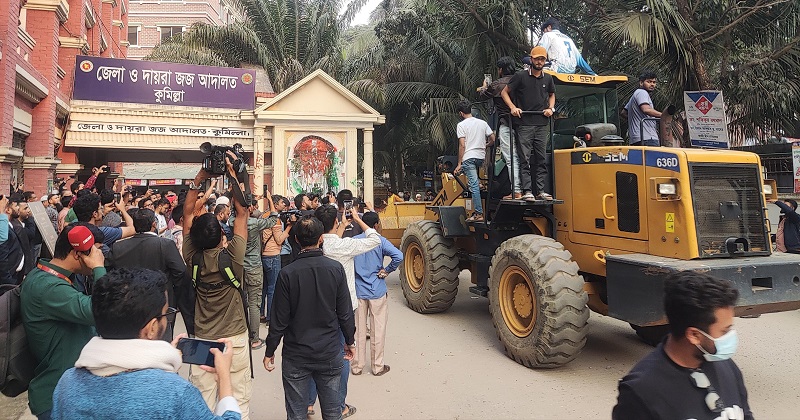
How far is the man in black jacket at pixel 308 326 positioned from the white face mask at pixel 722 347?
2.10 m

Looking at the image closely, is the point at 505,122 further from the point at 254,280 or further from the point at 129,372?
the point at 129,372

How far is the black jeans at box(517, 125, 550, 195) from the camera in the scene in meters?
5.46

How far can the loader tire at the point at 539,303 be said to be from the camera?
468 centimetres

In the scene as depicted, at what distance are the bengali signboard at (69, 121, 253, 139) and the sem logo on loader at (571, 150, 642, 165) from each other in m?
12.1

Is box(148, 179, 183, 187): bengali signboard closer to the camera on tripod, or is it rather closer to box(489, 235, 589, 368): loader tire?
box(489, 235, 589, 368): loader tire

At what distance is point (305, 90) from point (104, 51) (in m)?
10.4

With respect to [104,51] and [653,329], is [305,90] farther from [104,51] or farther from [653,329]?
[653,329]

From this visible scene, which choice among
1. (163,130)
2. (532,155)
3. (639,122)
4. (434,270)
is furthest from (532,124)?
(163,130)

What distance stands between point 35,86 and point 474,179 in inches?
382

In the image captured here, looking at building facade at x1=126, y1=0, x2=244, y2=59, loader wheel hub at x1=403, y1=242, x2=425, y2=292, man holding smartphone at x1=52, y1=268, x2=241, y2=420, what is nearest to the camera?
man holding smartphone at x1=52, y1=268, x2=241, y2=420

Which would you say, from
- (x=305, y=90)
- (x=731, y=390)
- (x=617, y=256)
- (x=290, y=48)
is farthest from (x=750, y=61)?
(x=290, y=48)

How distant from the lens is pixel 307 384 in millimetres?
3205

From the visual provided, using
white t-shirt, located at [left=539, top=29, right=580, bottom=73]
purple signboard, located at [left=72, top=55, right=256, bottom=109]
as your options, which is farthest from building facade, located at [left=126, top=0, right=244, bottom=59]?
white t-shirt, located at [left=539, top=29, right=580, bottom=73]

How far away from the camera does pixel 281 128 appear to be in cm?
1455
